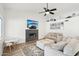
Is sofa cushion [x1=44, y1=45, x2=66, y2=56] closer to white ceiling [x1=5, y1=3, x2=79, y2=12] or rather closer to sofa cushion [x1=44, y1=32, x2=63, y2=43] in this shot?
sofa cushion [x1=44, y1=32, x2=63, y2=43]

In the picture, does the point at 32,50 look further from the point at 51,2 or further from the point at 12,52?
the point at 51,2

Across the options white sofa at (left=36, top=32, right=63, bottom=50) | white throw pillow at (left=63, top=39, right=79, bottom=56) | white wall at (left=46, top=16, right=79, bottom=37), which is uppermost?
white wall at (left=46, top=16, right=79, bottom=37)

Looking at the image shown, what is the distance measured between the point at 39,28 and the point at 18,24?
0.41m

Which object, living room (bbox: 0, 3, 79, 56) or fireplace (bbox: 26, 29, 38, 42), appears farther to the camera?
fireplace (bbox: 26, 29, 38, 42)

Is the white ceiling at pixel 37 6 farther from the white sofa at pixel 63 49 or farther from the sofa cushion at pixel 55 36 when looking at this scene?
the white sofa at pixel 63 49

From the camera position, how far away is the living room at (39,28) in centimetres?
172

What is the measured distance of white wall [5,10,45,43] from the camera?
1.75m

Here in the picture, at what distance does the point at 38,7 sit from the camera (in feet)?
5.85

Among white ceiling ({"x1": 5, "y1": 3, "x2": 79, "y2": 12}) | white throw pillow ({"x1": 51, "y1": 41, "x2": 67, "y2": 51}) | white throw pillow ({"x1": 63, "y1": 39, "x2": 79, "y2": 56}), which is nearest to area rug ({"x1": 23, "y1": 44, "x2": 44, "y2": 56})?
white throw pillow ({"x1": 51, "y1": 41, "x2": 67, "y2": 51})

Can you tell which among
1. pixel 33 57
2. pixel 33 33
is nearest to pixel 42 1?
pixel 33 33

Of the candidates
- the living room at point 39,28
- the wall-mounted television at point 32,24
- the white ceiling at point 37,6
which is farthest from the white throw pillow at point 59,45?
the white ceiling at point 37,6

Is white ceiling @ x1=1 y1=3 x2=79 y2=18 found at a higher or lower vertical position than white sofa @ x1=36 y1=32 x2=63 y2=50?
higher

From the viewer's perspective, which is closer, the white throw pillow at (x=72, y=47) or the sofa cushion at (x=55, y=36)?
the white throw pillow at (x=72, y=47)

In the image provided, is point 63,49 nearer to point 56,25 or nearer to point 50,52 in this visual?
point 50,52
